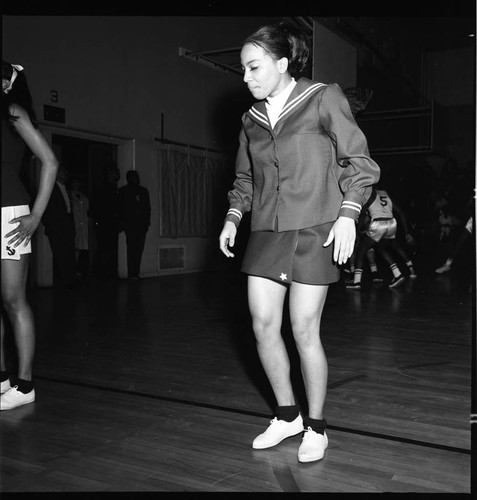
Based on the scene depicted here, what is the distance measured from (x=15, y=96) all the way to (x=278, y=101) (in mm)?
919

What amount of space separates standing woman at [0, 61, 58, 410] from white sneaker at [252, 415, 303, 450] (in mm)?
929

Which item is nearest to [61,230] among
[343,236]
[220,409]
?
[220,409]

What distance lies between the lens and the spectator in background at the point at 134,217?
23.3ft

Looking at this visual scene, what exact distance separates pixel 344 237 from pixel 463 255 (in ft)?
28.9

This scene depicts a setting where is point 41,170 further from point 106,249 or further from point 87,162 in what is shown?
point 87,162

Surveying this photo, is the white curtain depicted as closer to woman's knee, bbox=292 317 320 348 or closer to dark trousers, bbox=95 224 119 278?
dark trousers, bbox=95 224 119 278

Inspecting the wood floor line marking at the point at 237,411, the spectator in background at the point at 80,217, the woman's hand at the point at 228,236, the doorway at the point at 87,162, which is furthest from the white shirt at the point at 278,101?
the spectator in background at the point at 80,217

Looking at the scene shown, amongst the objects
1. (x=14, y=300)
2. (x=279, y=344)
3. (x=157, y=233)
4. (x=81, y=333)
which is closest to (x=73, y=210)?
(x=157, y=233)

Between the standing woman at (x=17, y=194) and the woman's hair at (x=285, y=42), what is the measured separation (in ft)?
2.78

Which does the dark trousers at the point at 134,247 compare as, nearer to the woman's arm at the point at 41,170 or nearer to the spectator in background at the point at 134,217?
the spectator in background at the point at 134,217

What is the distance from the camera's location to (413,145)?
10.1 metres

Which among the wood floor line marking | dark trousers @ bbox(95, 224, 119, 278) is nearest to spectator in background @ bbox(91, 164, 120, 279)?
dark trousers @ bbox(95, 224, 119, 278)

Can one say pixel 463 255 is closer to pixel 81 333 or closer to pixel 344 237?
pixel 81 333

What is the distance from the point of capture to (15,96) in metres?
2.03
